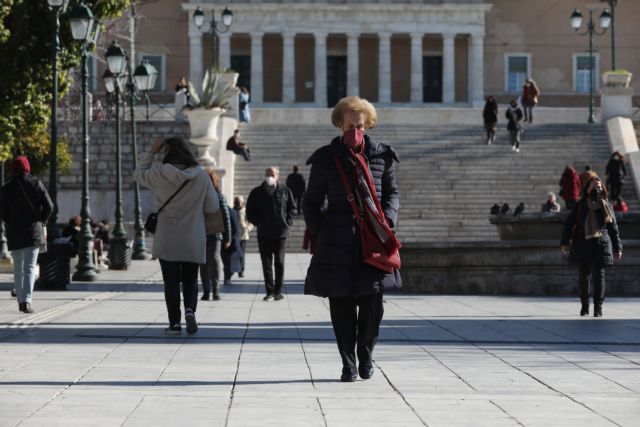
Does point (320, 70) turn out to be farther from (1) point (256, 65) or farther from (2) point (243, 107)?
(2) point (243, 107)

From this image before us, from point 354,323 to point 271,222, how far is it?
8487 mm

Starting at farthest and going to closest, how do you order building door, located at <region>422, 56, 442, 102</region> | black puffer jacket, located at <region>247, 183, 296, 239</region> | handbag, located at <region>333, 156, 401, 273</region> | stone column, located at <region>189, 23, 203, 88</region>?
building door, located at <region>422, 56, 442, 102</region>, stone column, located at <region>189, 23, 203, 88</region>, black puffer jacket, located at <region>247, 183, 296, 239</region>, handbag, located at <region>333, 156, 401, 273</region>

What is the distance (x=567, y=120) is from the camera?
1796 inches

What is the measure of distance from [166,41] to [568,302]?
184ft

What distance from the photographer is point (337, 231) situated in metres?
9.05

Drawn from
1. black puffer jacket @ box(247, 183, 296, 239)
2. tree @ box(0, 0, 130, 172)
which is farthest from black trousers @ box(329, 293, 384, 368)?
tree @ box(0, 0, 130, 172)

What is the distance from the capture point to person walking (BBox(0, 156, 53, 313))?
49.2ft

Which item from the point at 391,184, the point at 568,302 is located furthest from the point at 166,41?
the point at 391,184

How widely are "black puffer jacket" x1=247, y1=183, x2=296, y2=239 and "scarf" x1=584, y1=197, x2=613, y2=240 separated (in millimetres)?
4026

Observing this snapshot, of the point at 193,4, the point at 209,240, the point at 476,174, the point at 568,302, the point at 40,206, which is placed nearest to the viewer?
the point at 40,206

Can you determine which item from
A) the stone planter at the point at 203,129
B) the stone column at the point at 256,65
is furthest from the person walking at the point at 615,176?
the stone column at the point at 256,65

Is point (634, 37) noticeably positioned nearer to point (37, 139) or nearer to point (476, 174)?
point (476, 174)

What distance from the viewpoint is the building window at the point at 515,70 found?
240 feet

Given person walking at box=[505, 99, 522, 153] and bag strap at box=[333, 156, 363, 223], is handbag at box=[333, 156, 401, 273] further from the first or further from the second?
person walking at box=[505, 99, 522, 153]
